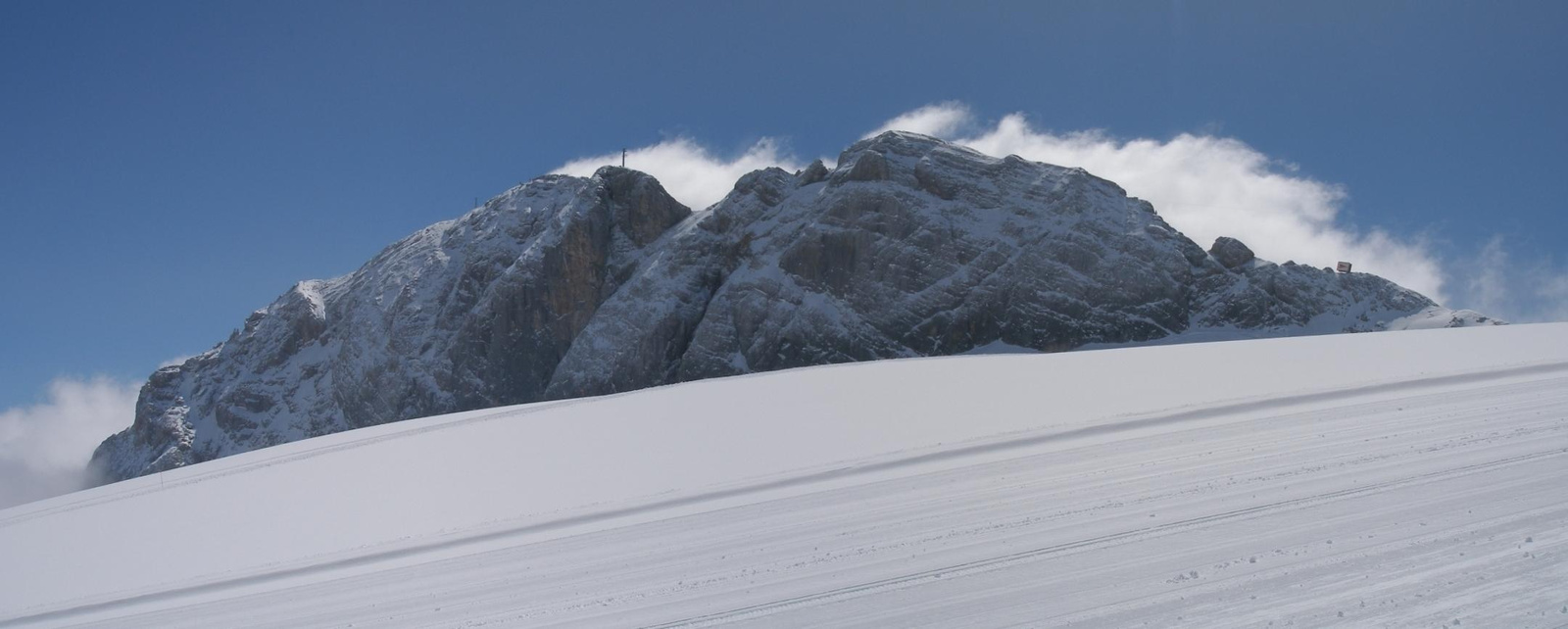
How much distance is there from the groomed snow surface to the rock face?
1886 inches

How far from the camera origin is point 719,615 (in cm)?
801

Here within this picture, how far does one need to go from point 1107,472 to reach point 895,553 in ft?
12.0

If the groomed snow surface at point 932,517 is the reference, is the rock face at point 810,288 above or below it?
above

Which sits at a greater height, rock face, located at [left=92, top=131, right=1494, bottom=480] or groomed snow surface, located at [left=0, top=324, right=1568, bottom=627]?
rock face, located at [left=92, top=131, right=1494, bottom=480]

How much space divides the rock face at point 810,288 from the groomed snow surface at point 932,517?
47913mm

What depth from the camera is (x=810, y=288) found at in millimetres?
69562

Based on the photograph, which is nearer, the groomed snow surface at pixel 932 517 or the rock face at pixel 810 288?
the groomed snow surface at pixel 932 517

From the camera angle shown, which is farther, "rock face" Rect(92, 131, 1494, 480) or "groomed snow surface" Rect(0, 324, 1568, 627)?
"rock face" Rect(92, 131, 1494, 480)

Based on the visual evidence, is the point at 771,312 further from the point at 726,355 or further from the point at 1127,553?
the point at 1127,553

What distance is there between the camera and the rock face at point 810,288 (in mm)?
67188

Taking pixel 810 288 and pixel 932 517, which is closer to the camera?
pixel 932 517

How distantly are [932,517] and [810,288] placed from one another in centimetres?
5963

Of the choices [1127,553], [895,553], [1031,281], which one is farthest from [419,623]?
[1031,281]

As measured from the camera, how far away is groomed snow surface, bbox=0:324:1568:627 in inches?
302
